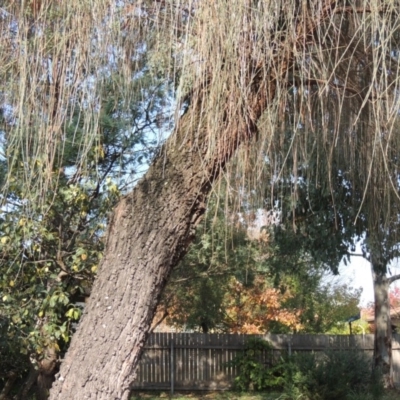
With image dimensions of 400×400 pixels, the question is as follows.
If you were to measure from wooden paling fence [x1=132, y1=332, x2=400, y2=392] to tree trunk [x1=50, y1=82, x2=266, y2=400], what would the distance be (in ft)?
41.1

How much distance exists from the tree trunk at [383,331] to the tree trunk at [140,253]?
11853mm

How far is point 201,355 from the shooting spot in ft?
52.1

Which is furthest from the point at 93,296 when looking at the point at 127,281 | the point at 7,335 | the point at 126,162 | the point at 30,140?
the point at 7,335

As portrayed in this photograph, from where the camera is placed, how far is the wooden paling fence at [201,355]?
1551 cm

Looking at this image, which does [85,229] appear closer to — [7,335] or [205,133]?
[7,335]

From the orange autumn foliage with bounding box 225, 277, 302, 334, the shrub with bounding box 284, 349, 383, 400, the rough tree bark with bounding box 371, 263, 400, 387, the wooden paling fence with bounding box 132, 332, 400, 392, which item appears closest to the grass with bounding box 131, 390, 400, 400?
the wooden paling fence with bounding box 132, 332, 400, 392

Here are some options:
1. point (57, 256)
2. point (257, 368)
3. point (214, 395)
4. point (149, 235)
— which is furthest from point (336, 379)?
point (149, 235)

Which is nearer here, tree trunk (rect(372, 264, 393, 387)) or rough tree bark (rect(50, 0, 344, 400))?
rough tree bark (rect(50, 0, 344, 400))

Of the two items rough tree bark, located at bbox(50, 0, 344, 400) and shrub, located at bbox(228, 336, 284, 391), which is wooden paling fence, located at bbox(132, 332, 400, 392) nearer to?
shrub, located at bbox(228, 336, 284, 391)

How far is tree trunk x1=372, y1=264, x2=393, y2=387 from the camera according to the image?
14.5 meters

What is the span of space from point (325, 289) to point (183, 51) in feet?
62.2

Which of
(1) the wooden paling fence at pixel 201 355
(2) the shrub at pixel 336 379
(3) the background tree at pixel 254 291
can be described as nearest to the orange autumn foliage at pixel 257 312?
(3) the background tree at pixel 254 291

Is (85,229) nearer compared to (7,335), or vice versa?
(7,335)

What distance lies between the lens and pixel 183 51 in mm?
3295
